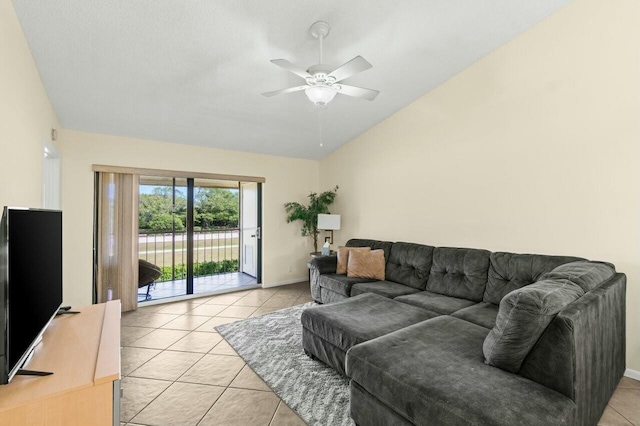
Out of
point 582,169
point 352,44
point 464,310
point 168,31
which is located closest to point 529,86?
point 582,169

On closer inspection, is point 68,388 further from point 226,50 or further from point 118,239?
point 118,239

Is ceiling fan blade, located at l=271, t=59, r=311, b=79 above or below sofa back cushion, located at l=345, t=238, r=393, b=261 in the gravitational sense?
above

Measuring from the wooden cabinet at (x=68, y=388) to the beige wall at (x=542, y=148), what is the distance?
3.41 metres

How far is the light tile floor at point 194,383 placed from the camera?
1.92 meters

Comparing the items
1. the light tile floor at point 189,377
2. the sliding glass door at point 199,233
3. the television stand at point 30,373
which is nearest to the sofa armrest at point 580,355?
the light tile floor at point 189,377

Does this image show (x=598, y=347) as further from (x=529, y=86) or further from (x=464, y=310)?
(x=529, y=86)

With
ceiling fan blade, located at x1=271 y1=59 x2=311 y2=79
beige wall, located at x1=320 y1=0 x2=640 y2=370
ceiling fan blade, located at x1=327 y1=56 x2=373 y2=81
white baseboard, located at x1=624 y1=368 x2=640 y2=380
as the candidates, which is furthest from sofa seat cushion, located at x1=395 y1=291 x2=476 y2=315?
ceiling fan blade, located at x1=271 y1=59 x2=311 y2=79

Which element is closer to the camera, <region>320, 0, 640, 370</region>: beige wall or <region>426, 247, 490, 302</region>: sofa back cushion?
<region>320, 0, 640, 370</region>: beige wall

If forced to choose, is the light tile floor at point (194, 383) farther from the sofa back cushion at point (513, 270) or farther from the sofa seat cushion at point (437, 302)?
the sofa seat cushion at point (437, 302)

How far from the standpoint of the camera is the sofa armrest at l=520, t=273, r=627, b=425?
1.37 m

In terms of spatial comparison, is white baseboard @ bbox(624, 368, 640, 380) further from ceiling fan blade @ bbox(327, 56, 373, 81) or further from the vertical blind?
the vertical blind

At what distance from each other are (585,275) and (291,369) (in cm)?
220

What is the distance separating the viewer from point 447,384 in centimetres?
144

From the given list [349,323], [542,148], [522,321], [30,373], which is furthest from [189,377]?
[542,148]
